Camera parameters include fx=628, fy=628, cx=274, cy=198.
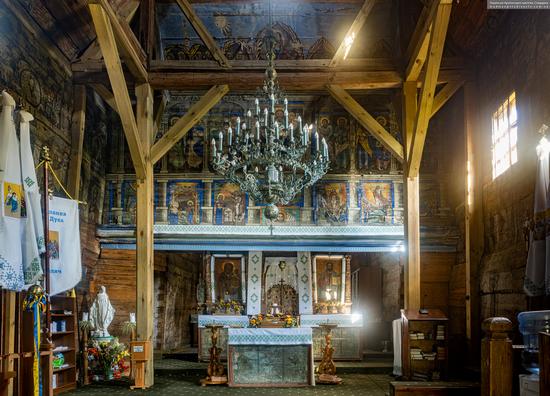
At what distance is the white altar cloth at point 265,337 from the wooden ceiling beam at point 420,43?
489cm

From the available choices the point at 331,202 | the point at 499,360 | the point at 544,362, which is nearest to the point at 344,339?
the point at 331,202

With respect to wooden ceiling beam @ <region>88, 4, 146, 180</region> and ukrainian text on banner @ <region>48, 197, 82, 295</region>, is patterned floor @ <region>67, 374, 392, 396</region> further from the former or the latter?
wooden ceiling beam @ <region>88, 4, 146, 180</region>

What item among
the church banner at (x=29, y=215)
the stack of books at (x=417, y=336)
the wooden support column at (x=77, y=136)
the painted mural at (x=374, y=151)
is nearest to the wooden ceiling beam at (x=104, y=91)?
the wooden support column at (x=77, y=136)

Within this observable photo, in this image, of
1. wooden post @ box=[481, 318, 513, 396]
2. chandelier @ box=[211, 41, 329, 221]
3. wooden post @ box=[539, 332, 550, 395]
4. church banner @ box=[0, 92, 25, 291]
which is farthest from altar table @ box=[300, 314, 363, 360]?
wooden post @ box=[539, 332, 550, 395]

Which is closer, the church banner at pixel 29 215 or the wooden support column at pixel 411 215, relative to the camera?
the church banner at pixel 29 215

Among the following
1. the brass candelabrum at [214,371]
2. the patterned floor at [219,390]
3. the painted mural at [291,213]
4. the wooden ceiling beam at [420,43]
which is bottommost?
the patterned floor at [219,390]

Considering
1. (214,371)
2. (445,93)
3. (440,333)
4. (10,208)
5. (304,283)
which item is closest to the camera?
(10,208)

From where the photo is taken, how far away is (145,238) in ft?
35.4

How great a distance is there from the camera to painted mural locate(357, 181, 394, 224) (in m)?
13.8

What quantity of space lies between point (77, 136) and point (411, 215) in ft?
20.4

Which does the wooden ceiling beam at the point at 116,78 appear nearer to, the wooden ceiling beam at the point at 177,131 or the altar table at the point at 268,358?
the wooden ceiling beam at the point at 177,131

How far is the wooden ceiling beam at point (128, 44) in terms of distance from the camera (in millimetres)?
8773

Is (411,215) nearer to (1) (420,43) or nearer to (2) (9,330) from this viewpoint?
(1) (420,43)

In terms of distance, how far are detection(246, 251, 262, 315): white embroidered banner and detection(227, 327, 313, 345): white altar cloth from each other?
3.63m
